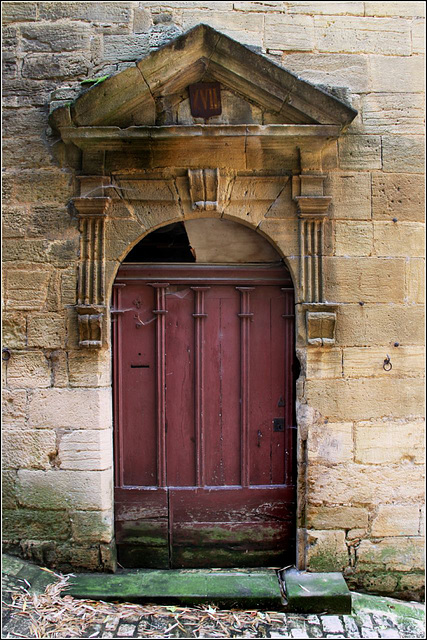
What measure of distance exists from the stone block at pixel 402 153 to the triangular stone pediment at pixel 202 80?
402 millimetres

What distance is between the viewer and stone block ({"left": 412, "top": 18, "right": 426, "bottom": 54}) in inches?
128

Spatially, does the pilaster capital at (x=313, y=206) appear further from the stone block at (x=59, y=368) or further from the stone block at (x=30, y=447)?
the stone block at (x=30, y=447)

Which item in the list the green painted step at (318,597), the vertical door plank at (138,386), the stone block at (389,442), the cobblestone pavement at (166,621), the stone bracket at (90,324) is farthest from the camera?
the vertical door plank at (138,386)

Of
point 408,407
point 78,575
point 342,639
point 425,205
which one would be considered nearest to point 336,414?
point 408,407

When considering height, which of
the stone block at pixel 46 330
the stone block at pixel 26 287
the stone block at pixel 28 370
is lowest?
the stone block at pixel 28 370

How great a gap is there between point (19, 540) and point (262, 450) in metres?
1.87

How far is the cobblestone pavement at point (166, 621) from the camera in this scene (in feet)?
8.93

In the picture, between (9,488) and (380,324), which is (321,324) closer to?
(380,324)

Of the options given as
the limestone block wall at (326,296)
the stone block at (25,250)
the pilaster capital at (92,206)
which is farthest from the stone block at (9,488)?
the pilaster capital at (92,206)

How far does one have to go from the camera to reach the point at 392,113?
3.25 metres

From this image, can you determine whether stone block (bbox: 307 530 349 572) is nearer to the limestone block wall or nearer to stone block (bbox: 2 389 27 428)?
the limestone block wall

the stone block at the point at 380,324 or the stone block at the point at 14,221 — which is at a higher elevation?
the stone block at the point at 14,221

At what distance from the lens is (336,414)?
3219 mm

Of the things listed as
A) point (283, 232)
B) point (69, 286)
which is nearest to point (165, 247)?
point (69, 286)
